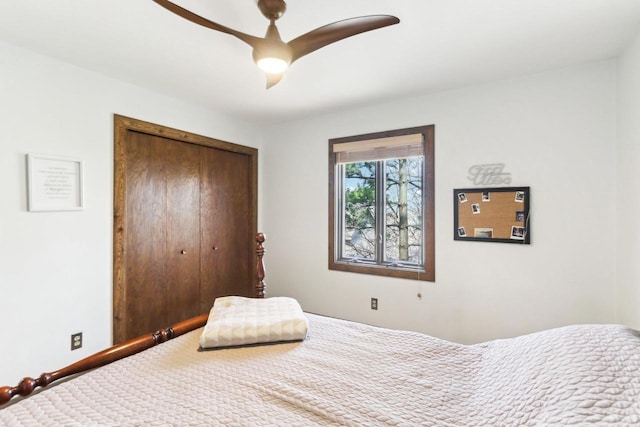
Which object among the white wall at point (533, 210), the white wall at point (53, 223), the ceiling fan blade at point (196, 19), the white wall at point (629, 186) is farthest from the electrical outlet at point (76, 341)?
the white wall at point (629, 186)

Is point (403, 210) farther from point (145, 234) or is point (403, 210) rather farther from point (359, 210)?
point (145, 234)

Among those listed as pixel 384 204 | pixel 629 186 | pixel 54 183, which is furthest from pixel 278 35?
pixel 629 186

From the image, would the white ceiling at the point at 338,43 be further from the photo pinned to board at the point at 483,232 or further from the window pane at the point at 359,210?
the photo pinned to board at the point at 483,232

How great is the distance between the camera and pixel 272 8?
59.0 inches

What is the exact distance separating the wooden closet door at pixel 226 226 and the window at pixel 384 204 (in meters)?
1.09

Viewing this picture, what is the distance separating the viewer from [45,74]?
2154 millimetres

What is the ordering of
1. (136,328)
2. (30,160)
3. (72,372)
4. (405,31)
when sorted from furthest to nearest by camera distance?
(136,328) → (30,160) → (405,31) → (72,372)

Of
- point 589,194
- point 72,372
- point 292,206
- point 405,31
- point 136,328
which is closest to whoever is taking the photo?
point 72,372

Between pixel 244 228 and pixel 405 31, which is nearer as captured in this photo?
pixel 405 31

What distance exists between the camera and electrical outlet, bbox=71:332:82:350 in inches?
90.9

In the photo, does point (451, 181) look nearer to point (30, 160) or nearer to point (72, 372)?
point (72, 372)

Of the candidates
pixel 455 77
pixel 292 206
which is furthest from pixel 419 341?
pixel 292 206

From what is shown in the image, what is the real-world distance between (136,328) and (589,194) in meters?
3.77

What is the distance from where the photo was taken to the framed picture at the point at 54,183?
2.09m
